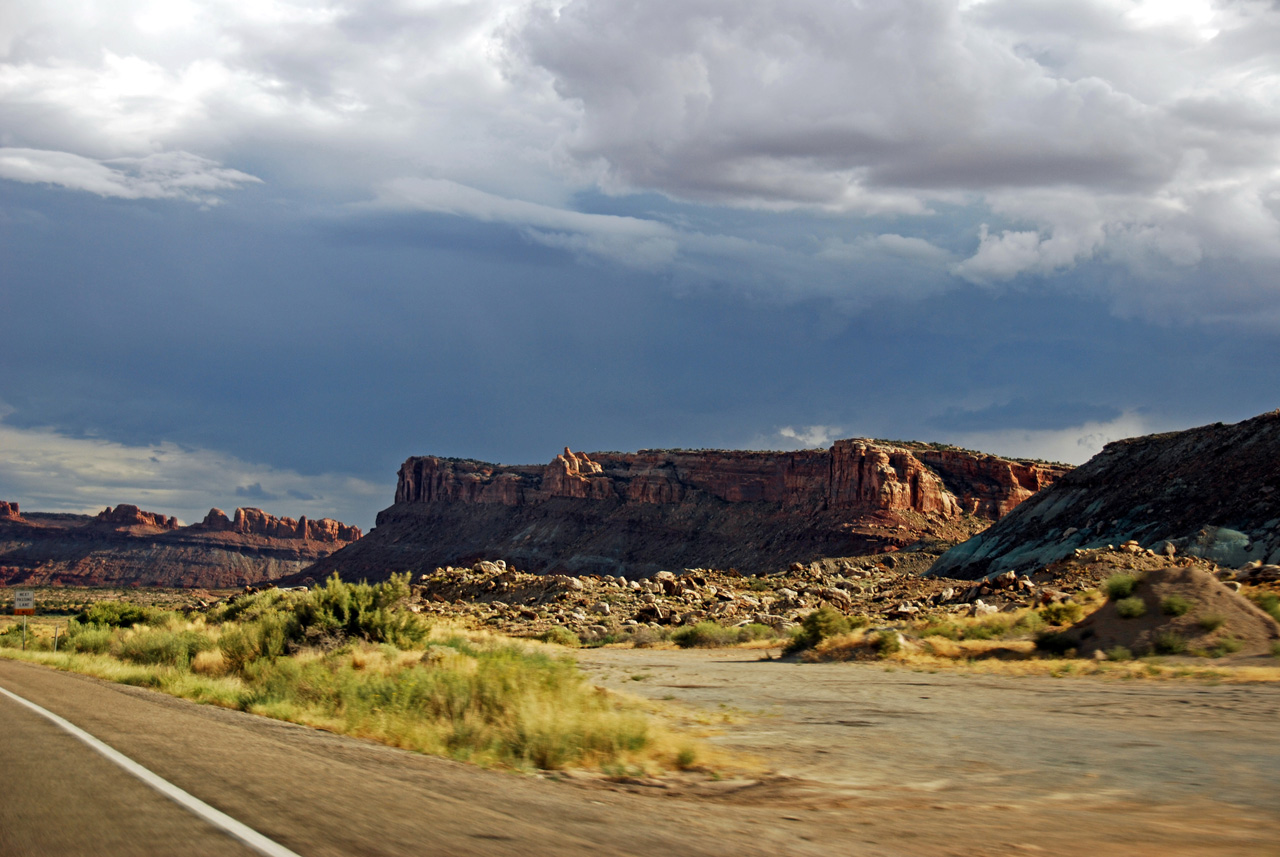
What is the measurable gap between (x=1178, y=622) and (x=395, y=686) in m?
18.8

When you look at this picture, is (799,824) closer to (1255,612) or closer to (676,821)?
(676,821)

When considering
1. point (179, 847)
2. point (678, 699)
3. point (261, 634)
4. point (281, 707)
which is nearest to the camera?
point (179, 847)

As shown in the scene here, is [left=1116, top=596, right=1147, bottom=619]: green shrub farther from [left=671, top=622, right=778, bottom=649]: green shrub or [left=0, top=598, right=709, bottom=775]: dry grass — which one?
[left=671, top=622, right=778, bottom=649]: green shrub

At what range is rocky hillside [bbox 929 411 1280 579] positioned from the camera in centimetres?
4703

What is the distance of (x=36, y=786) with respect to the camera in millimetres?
7523

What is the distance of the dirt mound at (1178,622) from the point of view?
68.2ft

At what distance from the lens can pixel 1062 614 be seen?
26250mm

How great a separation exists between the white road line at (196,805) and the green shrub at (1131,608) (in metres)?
22.7

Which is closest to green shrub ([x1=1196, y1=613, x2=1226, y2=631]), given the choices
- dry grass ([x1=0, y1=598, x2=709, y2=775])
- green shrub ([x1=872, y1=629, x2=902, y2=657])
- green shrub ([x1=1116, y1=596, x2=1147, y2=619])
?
green shrub ([x1=1116, y1=596, x2=1147, y2=619])

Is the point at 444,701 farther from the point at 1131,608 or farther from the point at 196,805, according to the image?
the point at 1131,608

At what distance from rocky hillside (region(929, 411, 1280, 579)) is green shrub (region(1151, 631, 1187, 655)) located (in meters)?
26.2

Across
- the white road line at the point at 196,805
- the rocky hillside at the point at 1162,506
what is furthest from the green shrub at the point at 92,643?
the rocky hillside at the point at 1162,506

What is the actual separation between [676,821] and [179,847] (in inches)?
138

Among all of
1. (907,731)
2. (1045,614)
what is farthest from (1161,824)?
(1045,614)
